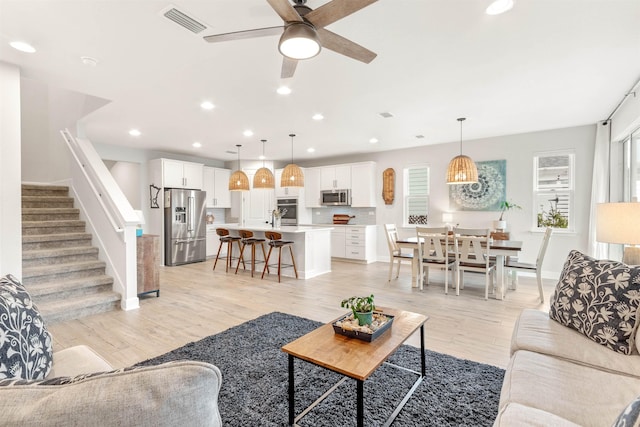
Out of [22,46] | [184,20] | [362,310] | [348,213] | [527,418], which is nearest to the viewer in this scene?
[527,418]

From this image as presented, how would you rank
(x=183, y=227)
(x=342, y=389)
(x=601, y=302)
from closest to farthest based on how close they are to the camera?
(x=601, y=302) < (x=342, y=389) < (x=183, y=227)

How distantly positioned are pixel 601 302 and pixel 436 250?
2684mm

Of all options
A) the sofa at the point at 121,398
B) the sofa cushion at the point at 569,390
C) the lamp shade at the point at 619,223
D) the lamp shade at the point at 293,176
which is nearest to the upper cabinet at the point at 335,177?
the lamp shade at the point at 293,176

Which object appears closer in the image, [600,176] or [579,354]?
[579,354]

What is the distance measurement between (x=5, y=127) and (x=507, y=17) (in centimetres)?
444

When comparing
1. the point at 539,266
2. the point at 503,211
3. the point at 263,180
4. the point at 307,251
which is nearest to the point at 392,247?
the point at 307,251

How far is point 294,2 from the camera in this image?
6.34ft

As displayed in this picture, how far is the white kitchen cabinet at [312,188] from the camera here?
8031 mm

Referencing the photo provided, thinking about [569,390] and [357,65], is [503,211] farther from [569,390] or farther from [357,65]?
[569,390]

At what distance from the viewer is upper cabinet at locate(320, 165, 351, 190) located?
24.9 feet

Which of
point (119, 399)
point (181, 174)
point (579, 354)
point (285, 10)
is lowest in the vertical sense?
point (579, 354)

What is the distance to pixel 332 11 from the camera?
169cm

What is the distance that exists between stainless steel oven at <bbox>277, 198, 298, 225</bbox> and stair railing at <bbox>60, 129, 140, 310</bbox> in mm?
4305

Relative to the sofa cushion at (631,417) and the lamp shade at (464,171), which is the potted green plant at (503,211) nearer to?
the lamp shade at (464,171)
